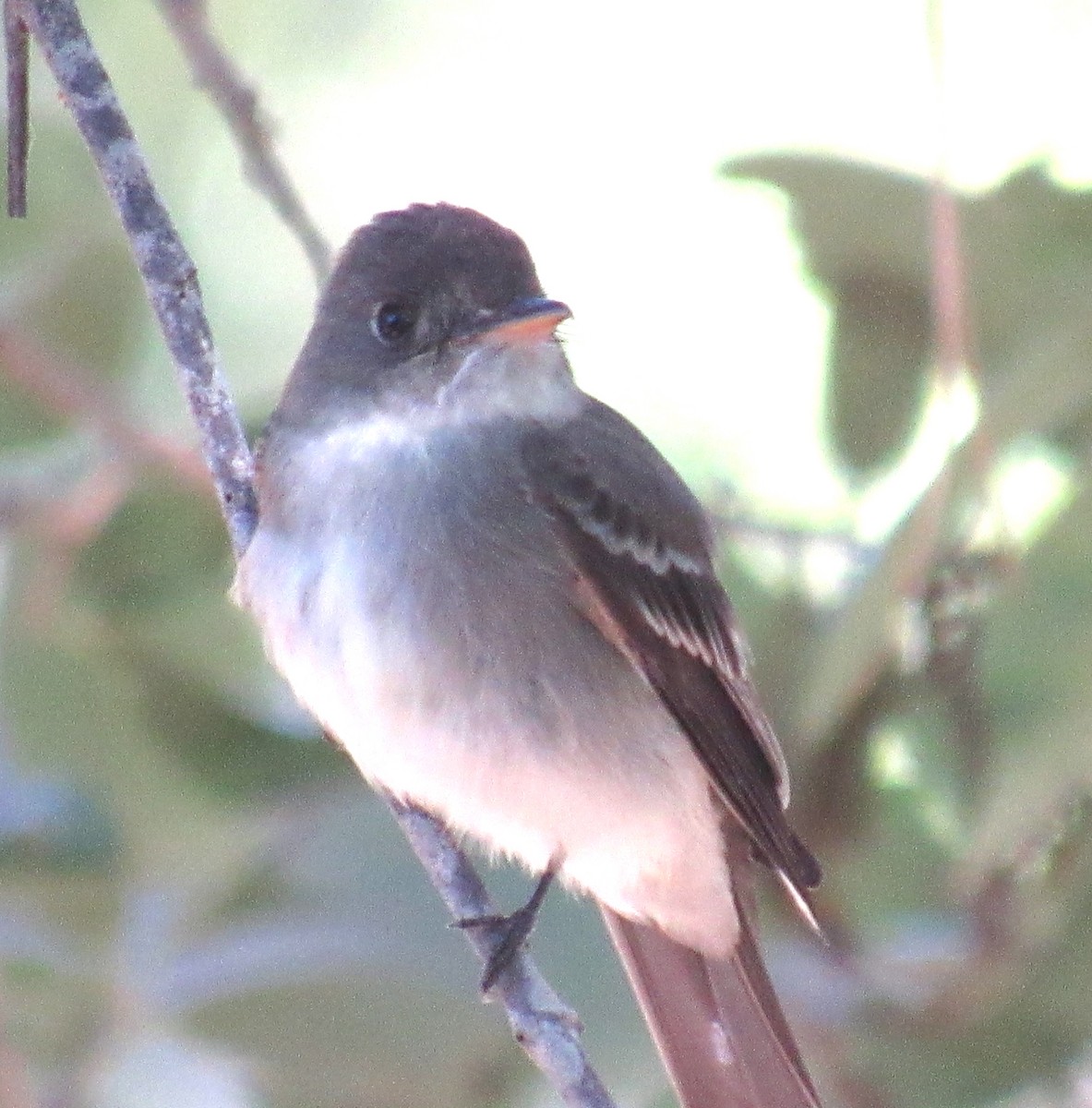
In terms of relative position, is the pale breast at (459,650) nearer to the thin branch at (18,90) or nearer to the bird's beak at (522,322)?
the bird's beak at (522,322)

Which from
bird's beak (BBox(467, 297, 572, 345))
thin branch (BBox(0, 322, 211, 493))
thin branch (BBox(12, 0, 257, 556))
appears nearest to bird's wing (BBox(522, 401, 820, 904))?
bird's beak (BBox(467, 297, 572, 345))

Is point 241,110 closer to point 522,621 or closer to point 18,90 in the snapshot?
point 18,90

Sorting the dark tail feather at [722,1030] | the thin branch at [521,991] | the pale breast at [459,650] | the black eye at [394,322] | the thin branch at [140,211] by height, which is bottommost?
the dark tail feather at [722,1030]

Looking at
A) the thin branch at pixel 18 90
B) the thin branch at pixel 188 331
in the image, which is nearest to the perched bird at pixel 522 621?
the thin branch at pixel 188 331

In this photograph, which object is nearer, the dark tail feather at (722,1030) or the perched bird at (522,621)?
the perched bird at (522,621)

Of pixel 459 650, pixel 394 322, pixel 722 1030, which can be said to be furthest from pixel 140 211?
pixel 722 1030
